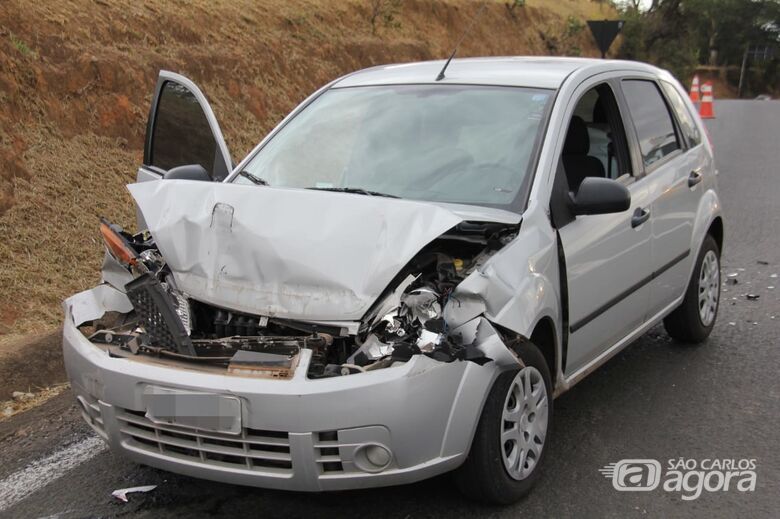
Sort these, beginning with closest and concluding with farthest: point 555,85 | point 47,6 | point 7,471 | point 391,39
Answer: point 7,471
point 555,85
point 47,6
point 391,39

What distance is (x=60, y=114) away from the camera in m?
9.12

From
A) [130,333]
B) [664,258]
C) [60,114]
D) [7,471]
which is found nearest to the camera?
[130,333]

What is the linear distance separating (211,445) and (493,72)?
2.62 meters

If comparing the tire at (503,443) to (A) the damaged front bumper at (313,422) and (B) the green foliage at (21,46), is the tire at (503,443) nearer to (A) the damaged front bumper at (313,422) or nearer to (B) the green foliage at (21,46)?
(A) the damaged front bumper at (313,422)

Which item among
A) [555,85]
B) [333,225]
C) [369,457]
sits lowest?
[369,457]

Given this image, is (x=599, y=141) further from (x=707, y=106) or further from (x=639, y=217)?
(x=707, y=106)

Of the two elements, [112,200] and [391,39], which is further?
[391,39]

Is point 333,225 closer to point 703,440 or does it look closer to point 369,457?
point 369,457

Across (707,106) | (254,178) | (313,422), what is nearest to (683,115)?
(254,178)

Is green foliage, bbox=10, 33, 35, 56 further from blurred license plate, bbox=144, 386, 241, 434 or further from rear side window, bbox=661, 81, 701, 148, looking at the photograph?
blurred license plate, bbox=144, 386, 241, 434

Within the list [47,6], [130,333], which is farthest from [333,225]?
[47,6]

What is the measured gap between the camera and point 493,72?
491 centimetres

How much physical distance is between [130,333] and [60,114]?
20.1ft

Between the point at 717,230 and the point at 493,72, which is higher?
the point at 493,72
